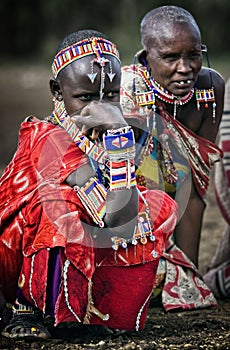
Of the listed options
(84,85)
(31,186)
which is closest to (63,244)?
(31,186)

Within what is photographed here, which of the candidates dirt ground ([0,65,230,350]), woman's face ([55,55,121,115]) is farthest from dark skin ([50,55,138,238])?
dirt ground ([0,65,230,350])

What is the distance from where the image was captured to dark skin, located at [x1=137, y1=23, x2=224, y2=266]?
Result: 4277 mm

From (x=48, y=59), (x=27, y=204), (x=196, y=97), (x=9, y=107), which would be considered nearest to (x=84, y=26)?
(x=48, y=59)

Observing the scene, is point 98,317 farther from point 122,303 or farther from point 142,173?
point 142,173

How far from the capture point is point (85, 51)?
11.1 ft

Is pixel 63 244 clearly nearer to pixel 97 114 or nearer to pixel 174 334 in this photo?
pixel 97 114

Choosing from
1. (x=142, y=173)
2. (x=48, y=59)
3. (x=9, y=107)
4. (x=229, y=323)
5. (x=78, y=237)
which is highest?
(x=48, y=59)

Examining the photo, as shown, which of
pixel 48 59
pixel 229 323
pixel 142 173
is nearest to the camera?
pixel 229 323

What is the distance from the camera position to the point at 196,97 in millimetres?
4496

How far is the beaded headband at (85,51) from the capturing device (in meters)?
3.37

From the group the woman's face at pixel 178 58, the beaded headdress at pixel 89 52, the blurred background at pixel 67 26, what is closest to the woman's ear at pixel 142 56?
the woman's face at pixel 178 58

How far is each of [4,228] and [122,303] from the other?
0.61 m

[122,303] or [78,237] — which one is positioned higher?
[78,237]

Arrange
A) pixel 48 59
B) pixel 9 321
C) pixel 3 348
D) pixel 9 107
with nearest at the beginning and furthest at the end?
pixel 3 348
pixel 9 321
pixel 9 107
pixel 48 59
